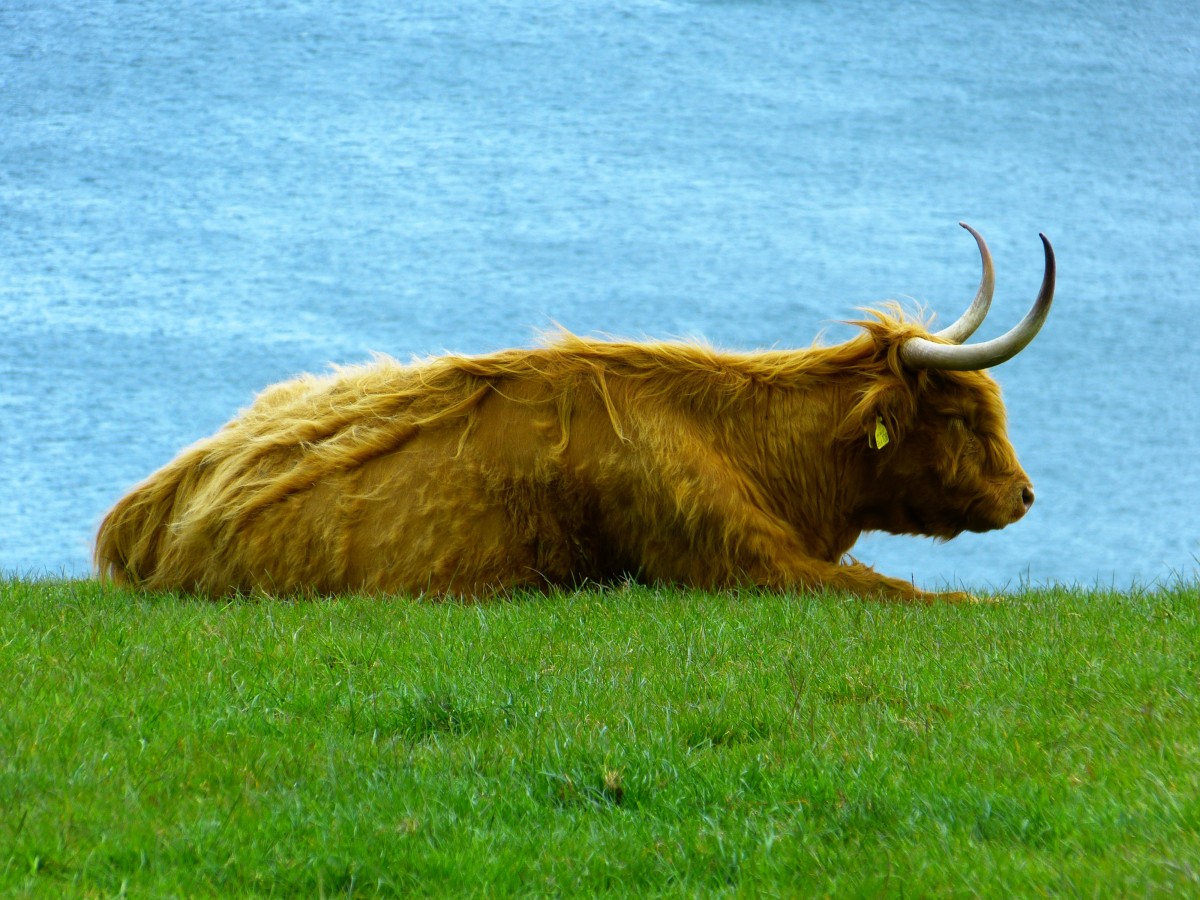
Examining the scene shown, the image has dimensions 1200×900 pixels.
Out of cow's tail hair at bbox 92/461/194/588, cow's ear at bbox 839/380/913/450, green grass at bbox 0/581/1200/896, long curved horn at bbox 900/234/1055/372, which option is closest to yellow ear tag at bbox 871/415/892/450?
cow's ear at bbox 839/380/913/450

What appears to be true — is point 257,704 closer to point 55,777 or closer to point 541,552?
point 55,777

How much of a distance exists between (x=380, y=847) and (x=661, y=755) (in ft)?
2.92

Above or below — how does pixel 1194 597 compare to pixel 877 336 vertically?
below

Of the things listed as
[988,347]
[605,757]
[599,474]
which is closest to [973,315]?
[988,347]

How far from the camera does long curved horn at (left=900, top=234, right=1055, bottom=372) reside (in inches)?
259

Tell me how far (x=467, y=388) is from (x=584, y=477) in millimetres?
842

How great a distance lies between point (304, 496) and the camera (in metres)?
7.09

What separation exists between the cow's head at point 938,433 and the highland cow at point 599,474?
1 cm

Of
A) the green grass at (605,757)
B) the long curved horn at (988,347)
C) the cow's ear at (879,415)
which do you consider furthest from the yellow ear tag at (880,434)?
the green grass at (605,757)

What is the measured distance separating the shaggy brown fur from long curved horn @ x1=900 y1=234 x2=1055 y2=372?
129mm

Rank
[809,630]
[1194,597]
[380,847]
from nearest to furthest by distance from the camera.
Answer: [380,847]
[809,630]
[1194,597]

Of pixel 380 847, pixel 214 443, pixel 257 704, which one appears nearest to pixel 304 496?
pixel 214 443

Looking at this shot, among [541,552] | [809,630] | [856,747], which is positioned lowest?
[541,552]

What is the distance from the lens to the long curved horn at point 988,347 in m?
6.57
